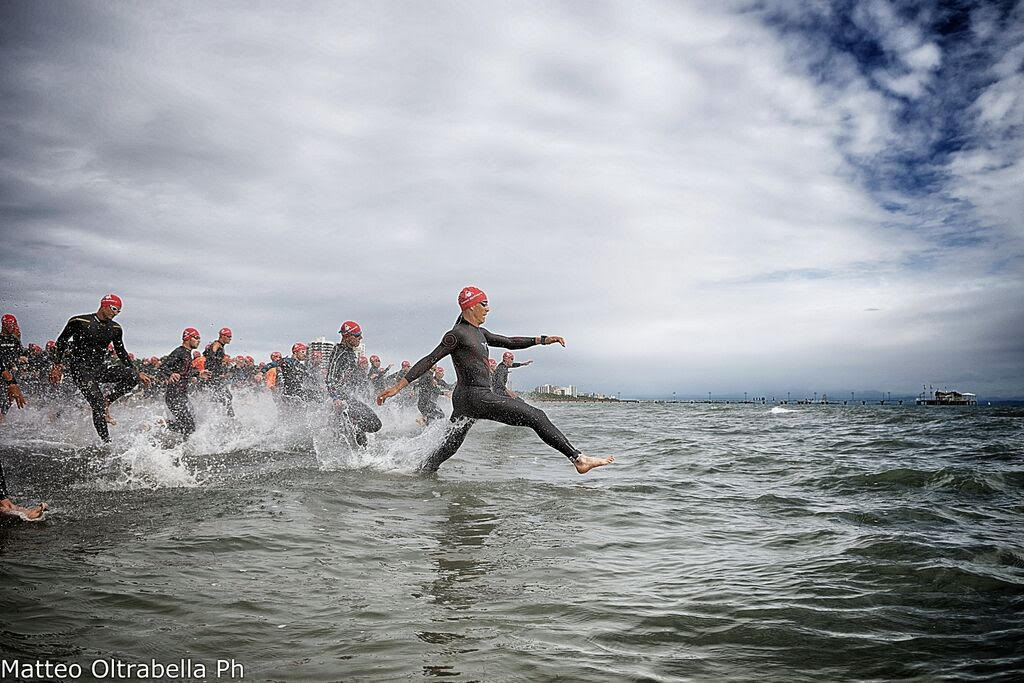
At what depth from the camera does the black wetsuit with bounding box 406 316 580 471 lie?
754cm

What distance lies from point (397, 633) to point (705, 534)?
3.42 meters

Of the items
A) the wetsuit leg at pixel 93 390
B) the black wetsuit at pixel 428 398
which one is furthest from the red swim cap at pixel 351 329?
the black wetsuit at pixel 428 398

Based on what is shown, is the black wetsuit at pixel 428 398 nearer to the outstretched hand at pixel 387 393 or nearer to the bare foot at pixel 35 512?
the outstretched hand at pixel 387 393

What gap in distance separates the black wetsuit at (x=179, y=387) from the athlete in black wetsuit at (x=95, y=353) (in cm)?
102

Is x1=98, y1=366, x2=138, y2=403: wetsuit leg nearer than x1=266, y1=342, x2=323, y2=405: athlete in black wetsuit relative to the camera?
Yes

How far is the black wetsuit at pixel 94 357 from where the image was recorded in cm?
981

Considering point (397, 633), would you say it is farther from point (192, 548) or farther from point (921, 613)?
point (921, 613)

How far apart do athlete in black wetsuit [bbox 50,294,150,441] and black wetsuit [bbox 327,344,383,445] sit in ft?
10.0

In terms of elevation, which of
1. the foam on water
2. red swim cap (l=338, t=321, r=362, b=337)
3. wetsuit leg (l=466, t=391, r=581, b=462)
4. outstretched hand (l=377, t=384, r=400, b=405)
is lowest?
the foam on water

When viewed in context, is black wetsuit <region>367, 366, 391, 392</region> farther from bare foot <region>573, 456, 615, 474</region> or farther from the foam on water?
bare foot <region>573, 456, 615, 474</region>

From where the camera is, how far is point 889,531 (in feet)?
18.3

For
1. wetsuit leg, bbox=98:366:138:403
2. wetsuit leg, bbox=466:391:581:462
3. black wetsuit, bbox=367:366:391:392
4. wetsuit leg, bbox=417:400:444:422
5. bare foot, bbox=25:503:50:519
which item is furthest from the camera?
black wetsuit, bbox=367:366:391:392

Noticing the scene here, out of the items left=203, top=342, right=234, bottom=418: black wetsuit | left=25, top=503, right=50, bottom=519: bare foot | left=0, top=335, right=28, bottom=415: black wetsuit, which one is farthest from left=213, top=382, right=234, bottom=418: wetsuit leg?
left=25, top=503, right=50, bottom=519: bare foot

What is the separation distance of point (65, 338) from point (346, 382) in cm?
438
